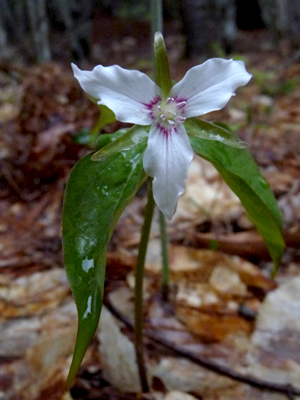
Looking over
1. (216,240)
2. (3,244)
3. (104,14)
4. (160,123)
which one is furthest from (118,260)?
(104,14)

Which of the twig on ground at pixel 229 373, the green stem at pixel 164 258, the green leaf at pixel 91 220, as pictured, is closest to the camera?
Result: the green leaf at pixel 91 220

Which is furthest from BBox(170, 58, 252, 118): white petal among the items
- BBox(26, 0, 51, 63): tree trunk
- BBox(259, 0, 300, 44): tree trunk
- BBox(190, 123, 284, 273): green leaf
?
BBox(259, 0, 300, 44): tree trunk

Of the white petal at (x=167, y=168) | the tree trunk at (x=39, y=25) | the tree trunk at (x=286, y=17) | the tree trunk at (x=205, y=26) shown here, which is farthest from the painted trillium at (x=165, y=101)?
the tree trunk at (x=286, y=17)

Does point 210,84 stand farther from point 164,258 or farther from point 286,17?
point 286,17

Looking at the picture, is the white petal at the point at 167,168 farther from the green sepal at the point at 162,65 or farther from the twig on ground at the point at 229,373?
the twig on ground at the point at 229,373

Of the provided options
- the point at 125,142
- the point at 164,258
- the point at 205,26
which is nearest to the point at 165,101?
the point at 125,142

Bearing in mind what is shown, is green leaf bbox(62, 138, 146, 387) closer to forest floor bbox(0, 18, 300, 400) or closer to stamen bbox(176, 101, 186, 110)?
stamen bbox(176, 101, 186, 110)

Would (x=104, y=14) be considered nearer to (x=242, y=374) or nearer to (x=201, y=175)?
(x=201, y=175)
